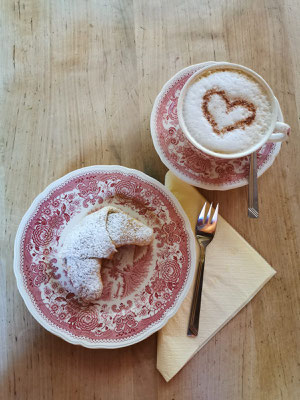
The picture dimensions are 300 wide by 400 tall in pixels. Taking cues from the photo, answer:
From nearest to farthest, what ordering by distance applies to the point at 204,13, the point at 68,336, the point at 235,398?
the point at 68,336 < the point at 235,398 < the point at 204,13

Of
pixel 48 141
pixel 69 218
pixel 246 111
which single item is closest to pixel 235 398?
pixel 69 218

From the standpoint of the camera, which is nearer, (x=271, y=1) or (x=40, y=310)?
(x=40, y=310)

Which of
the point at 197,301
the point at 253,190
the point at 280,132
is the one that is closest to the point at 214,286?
the point at 197,301

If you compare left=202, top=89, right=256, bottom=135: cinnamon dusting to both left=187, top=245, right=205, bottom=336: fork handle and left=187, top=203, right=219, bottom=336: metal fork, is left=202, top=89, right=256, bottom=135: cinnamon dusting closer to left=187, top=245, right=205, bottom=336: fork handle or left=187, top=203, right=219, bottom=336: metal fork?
left=187, top=203, right=219, bottom=336: metal fork

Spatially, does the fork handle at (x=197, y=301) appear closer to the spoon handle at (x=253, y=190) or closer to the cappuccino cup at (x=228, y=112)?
the spoon handle at (x=253, y=190)

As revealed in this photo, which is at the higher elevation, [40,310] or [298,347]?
[40,310]

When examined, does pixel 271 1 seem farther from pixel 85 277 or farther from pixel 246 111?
pixel 85 277

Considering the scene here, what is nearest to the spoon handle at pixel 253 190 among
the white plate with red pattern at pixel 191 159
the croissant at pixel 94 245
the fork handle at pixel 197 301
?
the white plate with red pattern at pixel 191 159
